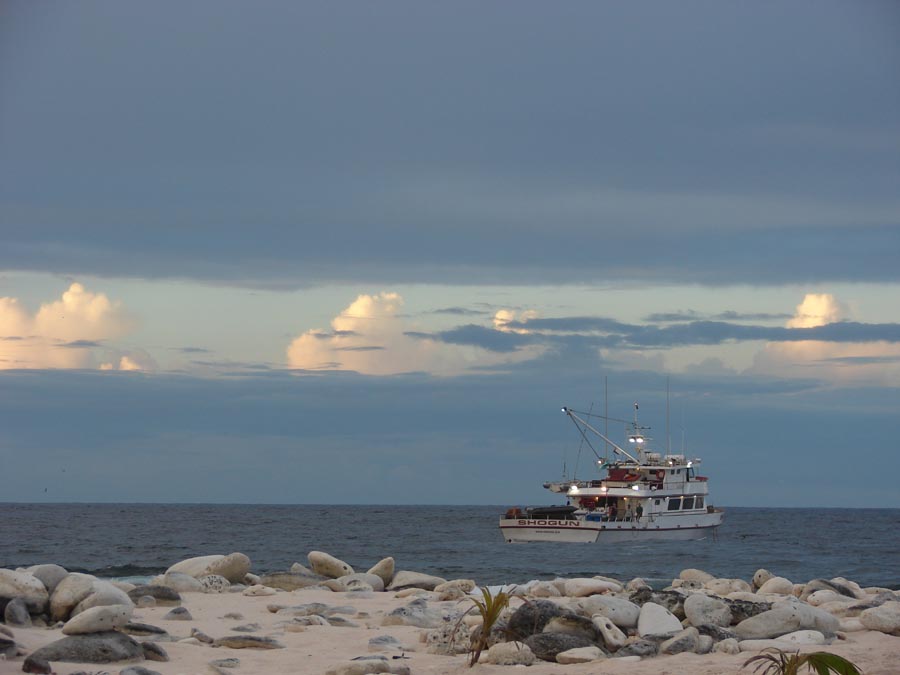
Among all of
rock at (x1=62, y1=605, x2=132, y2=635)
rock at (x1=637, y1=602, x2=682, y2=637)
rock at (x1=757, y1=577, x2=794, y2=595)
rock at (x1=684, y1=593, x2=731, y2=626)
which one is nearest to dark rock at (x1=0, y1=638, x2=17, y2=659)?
rock at (x1=62, y1=605, x2=132, y2=635)

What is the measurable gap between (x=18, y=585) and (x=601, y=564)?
24.8m

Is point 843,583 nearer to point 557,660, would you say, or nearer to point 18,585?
point 557,660

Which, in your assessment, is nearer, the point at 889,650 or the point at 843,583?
the point at 889,650

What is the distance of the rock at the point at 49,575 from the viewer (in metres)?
14.3

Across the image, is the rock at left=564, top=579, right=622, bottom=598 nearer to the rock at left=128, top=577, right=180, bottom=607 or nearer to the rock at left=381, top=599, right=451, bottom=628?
the rock at left=381, top=599, right=451, bottom=628

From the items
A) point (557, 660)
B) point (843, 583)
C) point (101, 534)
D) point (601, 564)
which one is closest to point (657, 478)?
point (601, 564)

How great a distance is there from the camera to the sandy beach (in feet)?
34.0

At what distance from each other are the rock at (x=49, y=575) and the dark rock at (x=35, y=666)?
4.25 metres

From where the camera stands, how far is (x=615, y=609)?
12.6 metres

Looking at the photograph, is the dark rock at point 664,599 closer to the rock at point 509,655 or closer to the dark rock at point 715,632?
the dark rock at point 715,632

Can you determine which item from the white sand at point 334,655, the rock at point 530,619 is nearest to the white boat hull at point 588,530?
the white sand at point 334,655

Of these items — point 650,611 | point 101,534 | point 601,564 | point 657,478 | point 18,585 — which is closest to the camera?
point 650,611

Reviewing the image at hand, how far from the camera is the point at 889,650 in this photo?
11070mm

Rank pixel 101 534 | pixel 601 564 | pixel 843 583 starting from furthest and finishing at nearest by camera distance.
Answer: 1. pixel 101 534
2. pixel 601 564
3. pixel 843 583
